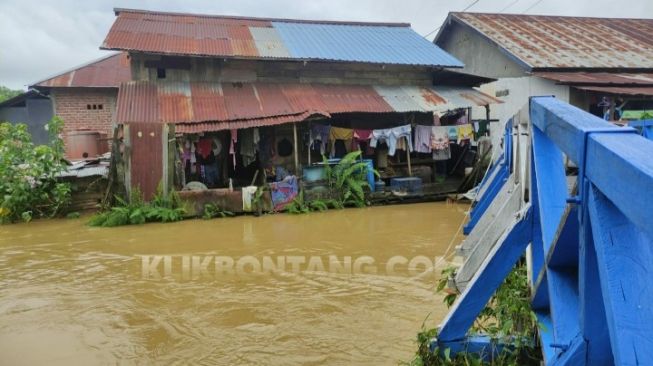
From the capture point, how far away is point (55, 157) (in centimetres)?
1135

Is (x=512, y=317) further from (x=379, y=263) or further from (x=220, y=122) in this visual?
(x=220, y=122)

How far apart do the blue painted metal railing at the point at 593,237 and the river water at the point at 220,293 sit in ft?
6.73

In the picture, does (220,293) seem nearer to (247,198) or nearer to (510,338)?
(510,338)

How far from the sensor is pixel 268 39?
1465 cm

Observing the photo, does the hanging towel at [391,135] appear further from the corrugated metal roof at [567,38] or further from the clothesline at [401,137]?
the corrugated metal roof at [567,38]

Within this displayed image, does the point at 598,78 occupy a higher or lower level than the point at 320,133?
higher

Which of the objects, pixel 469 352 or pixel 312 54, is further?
pixel 312 54

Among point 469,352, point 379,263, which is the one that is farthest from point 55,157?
point 469,352

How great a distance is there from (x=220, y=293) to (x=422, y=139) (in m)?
8.91

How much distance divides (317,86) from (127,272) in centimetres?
875

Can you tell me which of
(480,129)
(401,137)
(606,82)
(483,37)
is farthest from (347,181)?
(483,37)

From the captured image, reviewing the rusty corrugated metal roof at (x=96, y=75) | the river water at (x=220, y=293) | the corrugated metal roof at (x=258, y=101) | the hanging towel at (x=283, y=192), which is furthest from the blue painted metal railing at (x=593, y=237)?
the rusty corrugated metal roof at (x=96, y=75)

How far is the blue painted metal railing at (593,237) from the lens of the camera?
959 millimetres

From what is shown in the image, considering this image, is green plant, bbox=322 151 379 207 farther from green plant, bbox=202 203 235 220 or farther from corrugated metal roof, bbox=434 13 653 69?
corrugated metal roof, bbox=434 13 653 69
